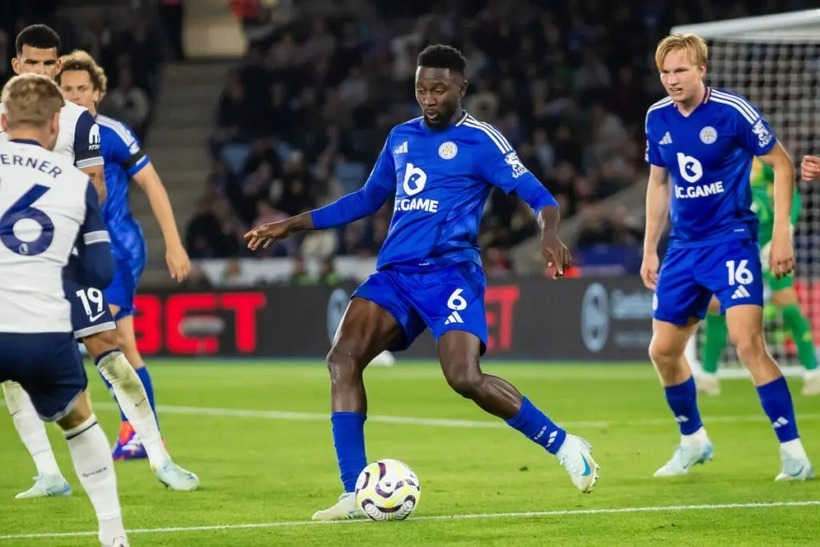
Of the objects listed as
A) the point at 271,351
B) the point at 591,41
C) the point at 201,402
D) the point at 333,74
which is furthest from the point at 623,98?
the point at 201,402

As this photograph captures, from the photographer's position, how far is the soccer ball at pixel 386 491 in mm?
6762

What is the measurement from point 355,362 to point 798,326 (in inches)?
302

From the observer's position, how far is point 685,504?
7340mm

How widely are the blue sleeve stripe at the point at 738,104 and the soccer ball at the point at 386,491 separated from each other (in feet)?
8.87

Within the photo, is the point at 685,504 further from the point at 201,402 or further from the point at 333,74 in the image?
the point at 333,74

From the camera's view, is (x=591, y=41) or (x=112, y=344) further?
(x=591, y=41)

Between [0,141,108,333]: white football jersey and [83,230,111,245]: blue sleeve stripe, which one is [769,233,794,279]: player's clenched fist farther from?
[0,141,108,333]: white football jersey

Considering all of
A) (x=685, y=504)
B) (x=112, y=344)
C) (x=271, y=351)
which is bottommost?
(x=271, y=351)

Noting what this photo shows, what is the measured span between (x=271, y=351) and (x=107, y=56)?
885 centimetres

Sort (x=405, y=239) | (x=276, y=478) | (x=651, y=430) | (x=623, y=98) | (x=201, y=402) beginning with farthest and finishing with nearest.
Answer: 1. (x=623, y=98)
2. (x=201, y=402)
3. (x=651, y=430)
4. (x=276, y=478)
5. (x=405, y=239)

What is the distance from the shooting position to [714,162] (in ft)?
26.8

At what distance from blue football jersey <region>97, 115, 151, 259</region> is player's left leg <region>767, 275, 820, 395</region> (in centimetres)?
646

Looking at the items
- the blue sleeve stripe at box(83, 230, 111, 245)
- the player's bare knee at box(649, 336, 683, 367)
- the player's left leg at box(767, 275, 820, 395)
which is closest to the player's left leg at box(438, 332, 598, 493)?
the player's bare knee at box(649, 336, 683, 367)

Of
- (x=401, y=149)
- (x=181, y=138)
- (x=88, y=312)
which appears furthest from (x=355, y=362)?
(x=181, y=138)
